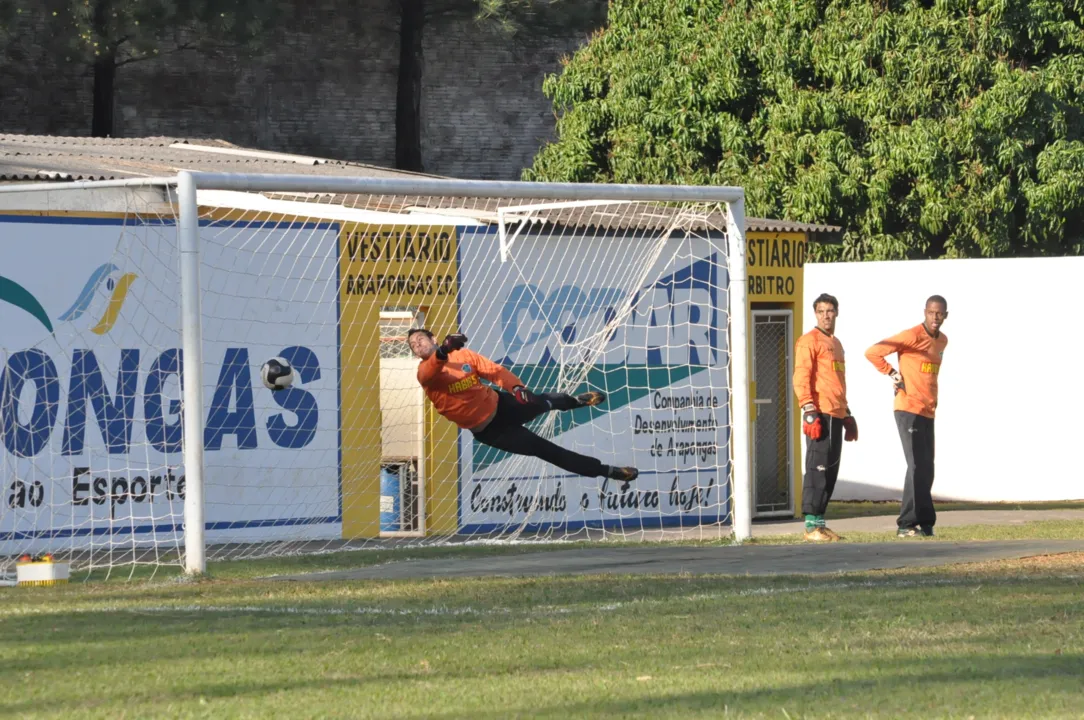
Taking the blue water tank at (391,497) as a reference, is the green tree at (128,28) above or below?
above

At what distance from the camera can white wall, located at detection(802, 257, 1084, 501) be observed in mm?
18859

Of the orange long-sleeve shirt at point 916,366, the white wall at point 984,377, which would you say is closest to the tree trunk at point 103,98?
the white wall at point 984,377

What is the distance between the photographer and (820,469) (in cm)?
1320

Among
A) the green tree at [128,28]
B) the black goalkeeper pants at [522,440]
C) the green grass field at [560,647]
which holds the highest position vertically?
the green tree at [128,28]

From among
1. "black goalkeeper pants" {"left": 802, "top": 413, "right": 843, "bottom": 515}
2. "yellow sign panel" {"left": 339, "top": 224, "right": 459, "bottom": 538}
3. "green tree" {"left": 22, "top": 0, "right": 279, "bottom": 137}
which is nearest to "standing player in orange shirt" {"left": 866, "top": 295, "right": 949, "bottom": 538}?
"black goalkeeper pants" {"left": 802, "top": 413, "right": 843, "bottom": 515}

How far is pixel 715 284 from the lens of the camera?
54.8ft

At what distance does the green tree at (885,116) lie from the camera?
22688 millimetres

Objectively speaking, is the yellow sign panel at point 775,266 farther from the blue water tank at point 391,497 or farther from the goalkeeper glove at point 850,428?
the blue water tank at point 391,497

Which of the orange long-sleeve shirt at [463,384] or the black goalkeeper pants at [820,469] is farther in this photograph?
the black goalkeeper pants at [820,469]

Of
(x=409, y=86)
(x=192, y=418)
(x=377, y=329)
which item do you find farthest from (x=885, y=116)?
(x=409, y=86)

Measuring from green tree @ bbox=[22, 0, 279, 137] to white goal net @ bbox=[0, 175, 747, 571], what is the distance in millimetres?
16584

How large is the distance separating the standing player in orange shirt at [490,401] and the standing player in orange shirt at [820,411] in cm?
173

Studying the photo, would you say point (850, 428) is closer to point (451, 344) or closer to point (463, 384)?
point (463, 384)

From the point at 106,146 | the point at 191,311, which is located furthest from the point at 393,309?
the point at 106,146
